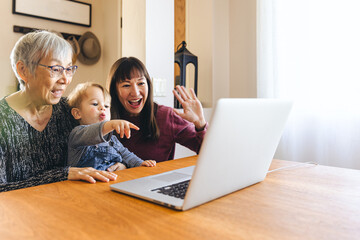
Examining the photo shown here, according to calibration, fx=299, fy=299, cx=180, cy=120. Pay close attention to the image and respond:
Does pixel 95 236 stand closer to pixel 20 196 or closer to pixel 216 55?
pixel 20 196

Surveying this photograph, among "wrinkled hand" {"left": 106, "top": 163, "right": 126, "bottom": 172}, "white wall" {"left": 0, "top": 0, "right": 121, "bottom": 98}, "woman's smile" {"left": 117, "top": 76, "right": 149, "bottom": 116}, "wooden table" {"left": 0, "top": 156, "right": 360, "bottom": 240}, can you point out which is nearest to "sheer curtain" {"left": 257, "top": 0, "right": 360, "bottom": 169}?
"woman's smile" {"left": 117, "top": 76, "right": 149, "bottom": 116}

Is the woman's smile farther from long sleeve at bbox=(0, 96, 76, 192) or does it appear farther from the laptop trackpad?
the laptop trackpad

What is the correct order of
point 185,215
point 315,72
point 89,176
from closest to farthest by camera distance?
point 185,215 < point 89,176 < point 315,72

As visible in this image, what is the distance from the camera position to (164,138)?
1679 millimetres

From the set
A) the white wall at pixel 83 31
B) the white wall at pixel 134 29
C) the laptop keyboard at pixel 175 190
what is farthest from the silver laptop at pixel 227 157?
the white wall at pixel 83 31

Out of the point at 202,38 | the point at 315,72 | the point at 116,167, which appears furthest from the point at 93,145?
the point at 202,38

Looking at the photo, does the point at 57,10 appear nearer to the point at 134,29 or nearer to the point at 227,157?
the point at 134,29

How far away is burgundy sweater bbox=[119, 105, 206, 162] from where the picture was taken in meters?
1.61

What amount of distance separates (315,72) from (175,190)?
1812mm

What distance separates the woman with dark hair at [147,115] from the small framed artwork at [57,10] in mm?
1884

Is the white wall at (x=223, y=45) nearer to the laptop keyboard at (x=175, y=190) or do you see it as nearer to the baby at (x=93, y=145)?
the baby at (x=93, y=145)

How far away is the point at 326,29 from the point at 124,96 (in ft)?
4.96

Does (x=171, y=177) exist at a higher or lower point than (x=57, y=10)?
lower

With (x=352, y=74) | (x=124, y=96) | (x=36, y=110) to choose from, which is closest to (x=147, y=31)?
(x=124, y=96)
